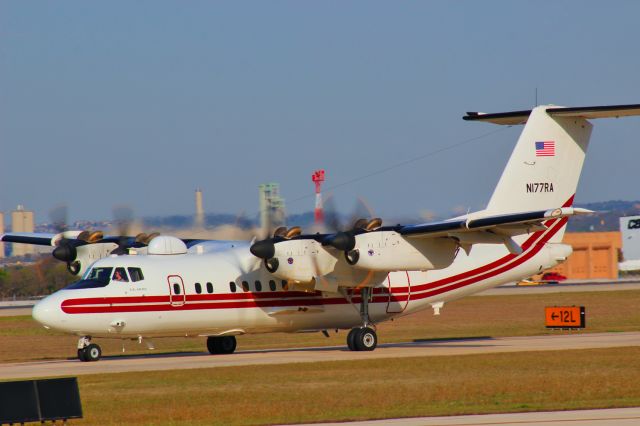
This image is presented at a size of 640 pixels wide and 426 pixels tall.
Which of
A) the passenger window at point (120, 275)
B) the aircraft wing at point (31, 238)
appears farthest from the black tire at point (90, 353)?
the aircraft wing at point (31, 238)

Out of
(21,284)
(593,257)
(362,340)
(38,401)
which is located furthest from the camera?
(593,257)

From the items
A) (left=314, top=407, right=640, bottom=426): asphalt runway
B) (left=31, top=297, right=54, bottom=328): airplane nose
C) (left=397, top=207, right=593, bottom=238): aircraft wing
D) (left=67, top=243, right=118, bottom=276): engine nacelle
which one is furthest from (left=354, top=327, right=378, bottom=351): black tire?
(left=314, top=407, right=640, bottom=426): asphalt runway

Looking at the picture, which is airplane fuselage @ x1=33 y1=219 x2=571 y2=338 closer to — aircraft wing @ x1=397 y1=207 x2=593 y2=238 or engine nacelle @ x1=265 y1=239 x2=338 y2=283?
engine nacelle @ x1=265 y1=239 x2=338 y2=283

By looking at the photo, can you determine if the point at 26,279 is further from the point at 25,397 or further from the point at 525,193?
the point at 25,397

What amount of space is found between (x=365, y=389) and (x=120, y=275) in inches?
354

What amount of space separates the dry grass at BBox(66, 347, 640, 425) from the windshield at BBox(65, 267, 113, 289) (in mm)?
3486

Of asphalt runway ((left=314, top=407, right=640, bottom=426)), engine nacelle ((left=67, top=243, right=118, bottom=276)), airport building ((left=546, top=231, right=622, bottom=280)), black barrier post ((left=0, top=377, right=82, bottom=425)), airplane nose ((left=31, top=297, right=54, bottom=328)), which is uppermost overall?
engine nacelle ((left=67, top=243, right=118, bottom=276))

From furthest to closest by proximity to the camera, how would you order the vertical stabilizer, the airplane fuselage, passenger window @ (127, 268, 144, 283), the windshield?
the vertical stabilizer < passenger window @ (127, 268, 144, 283) < the windshield < the airplane fuselage

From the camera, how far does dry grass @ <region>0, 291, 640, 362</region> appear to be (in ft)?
122

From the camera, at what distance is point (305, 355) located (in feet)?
97.2

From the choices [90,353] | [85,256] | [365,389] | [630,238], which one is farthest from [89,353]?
[630,238]

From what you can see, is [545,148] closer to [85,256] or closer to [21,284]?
[85,256]

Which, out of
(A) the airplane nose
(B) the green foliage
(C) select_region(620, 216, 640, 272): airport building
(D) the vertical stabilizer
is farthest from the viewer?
(C) select_region(620, 216, 640, 272): airport building

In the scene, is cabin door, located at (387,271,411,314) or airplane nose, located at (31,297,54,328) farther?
cabin door, located at (387,271,411,314)
